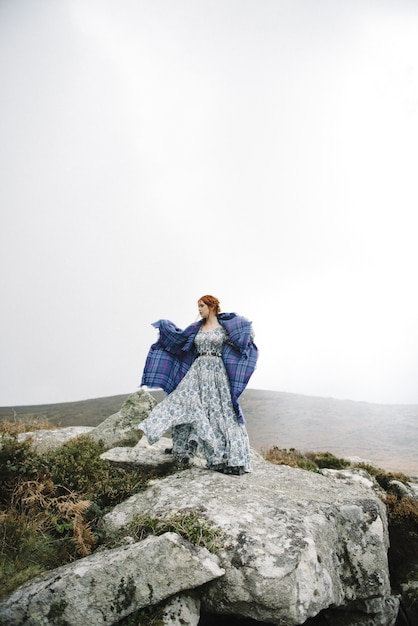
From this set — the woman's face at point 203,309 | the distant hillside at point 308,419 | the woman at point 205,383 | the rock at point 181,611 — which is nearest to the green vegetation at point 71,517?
the rock at point 181,611

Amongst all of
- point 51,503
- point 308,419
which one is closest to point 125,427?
point 51,503

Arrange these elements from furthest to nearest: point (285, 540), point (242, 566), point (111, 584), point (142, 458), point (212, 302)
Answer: point (212, 302) < point (142, 458) < point (285, 540) < point (242, 566) < point (111, 584)

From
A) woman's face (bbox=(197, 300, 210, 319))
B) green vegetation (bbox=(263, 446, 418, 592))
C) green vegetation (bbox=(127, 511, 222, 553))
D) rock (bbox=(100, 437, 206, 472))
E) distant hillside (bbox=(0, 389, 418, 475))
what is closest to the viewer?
green vegetation (bbox=(127, 511, 222, 553))

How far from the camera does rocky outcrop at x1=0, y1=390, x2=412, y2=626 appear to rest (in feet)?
11.8

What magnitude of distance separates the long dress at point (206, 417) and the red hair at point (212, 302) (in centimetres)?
45

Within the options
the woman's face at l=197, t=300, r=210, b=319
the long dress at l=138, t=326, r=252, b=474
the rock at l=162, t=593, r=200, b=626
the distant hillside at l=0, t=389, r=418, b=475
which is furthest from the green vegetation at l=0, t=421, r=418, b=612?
the distant hillside at l=0, t=389, r=418, b=475

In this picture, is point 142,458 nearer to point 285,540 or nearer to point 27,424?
point 285,540

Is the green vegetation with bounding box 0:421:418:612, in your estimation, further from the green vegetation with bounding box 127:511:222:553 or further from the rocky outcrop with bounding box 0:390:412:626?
the rocky outcrop with bounding box 0:390:412:626

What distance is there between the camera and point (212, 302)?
764cm

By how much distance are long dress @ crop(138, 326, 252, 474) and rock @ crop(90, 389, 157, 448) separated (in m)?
2.92

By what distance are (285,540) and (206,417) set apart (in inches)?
109

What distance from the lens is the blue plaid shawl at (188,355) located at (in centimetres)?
721

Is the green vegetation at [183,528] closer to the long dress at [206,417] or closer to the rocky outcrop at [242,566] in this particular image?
the rocky outcrop at [242,566]

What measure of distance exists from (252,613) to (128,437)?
606cm
